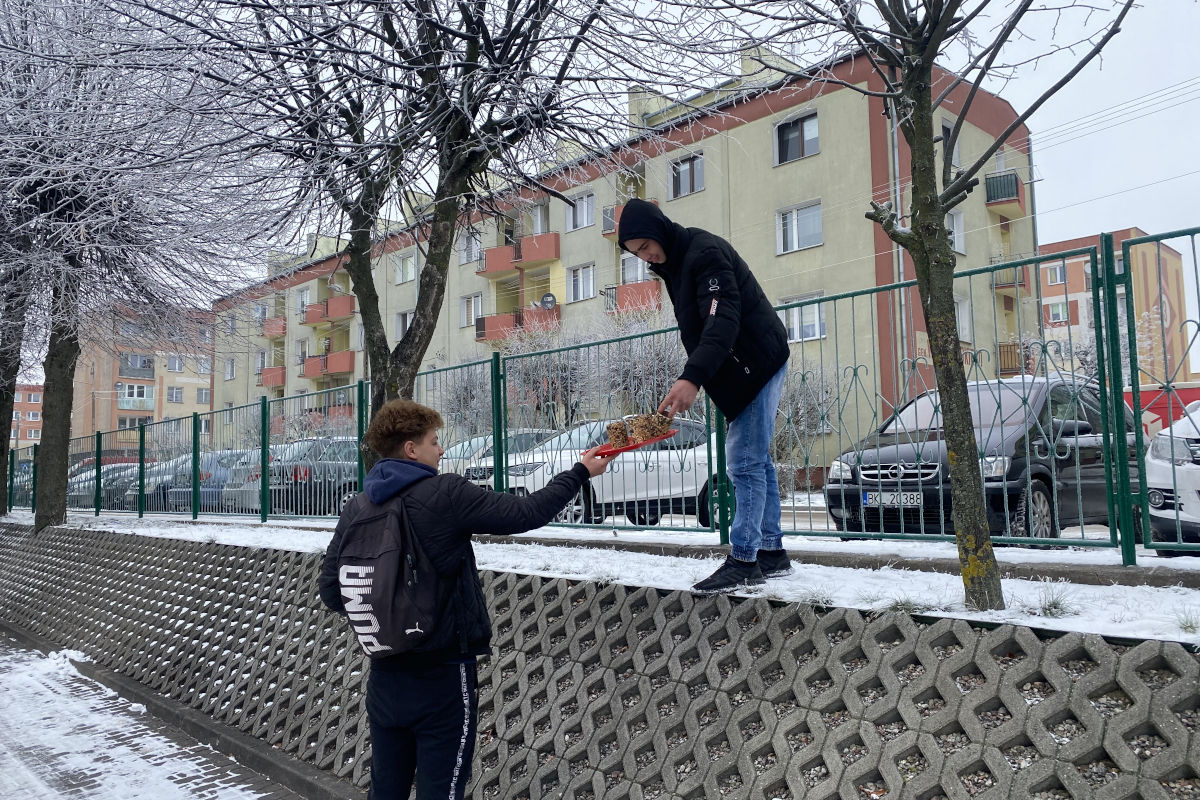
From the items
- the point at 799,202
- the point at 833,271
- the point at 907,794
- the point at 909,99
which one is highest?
the point at 799,202

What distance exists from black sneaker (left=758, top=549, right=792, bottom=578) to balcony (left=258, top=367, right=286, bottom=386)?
4221 centimetres

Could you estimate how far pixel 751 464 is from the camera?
411 cm

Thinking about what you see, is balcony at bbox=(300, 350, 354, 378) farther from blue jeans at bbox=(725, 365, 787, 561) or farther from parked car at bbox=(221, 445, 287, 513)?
blue jeans at bbox=(725, 365, 787, 561)

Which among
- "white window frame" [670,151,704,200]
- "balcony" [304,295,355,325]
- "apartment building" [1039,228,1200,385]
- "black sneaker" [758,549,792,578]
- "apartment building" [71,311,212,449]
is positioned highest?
"white window frame" [670,151,704,200]

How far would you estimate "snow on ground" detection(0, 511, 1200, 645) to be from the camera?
3.06 meters

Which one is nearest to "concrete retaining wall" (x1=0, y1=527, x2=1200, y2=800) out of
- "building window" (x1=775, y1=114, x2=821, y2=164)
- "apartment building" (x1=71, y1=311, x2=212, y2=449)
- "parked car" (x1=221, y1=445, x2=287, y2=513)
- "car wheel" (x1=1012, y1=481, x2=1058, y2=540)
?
"car wheel" (x1=1012, y1=481, x2=1058, y2=540)

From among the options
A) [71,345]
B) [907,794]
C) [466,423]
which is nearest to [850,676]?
[907,794]

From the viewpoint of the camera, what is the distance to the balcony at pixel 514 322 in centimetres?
2922

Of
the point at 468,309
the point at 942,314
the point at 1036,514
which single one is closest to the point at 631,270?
the point at 468,309

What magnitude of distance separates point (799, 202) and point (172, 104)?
1916cm

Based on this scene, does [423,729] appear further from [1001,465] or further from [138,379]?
[138,379]

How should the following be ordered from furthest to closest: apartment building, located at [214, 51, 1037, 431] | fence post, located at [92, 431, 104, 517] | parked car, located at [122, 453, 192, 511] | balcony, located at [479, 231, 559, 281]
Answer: balcony, located at [479, 231, 559, 281] < fence post, located at [92, 431, 104, 517] < parked car, located at [122, 453, 192, 511] < apartment building, located at [214, 51, 1037, 431]

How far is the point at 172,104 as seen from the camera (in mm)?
6254

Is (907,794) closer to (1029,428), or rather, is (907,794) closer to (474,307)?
(1029,428)
